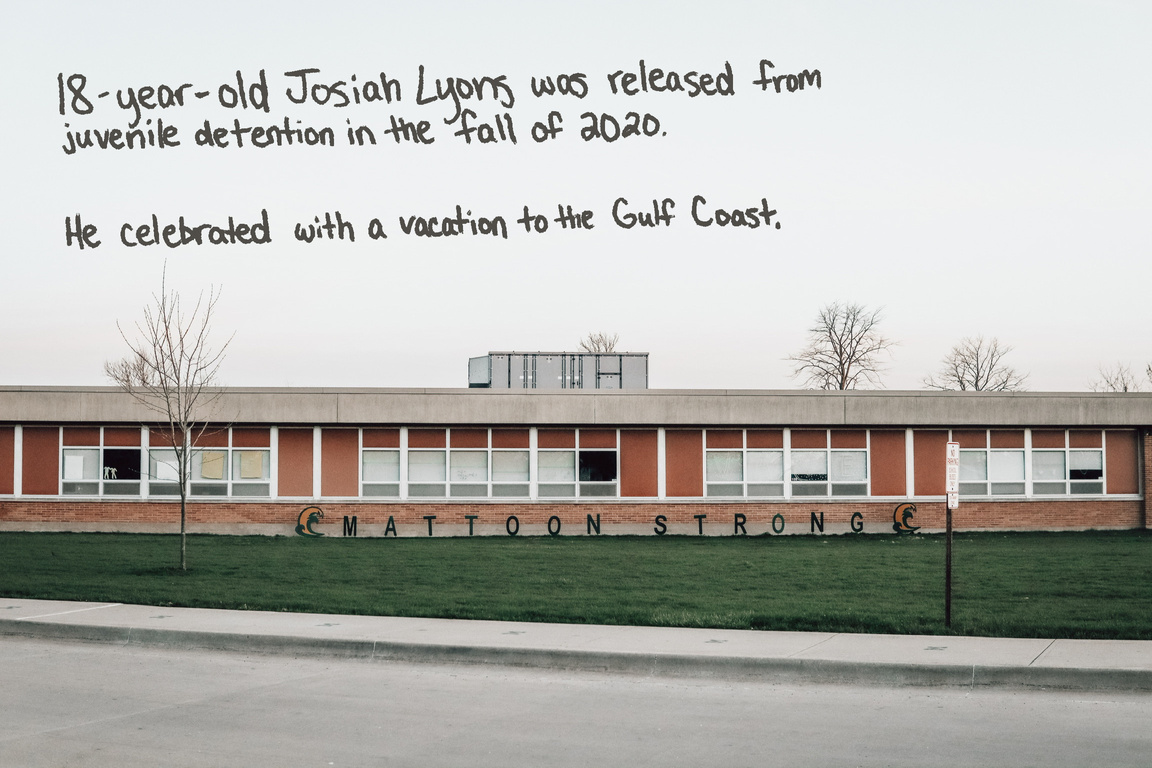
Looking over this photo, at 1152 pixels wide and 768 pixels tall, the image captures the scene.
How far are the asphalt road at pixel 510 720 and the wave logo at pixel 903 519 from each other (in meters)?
20.3

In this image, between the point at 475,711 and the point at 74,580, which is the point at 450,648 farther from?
the point at 74,580

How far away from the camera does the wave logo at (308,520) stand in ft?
93.3

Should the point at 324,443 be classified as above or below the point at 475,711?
above

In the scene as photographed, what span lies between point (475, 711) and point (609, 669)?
2080 millimetres

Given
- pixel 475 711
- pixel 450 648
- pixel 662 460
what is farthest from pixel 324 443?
pixel 475 711

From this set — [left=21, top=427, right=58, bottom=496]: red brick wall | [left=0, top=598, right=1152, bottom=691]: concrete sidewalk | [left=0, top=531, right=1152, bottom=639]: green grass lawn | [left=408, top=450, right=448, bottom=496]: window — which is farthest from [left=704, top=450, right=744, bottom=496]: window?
[left=0, top=598, right=1152, bottom=691]: concrete sidewalk

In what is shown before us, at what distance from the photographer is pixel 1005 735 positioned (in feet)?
26.5

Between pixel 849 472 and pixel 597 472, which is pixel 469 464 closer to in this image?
pixel 597 472

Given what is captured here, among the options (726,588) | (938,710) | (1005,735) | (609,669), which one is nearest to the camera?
(1005,735)

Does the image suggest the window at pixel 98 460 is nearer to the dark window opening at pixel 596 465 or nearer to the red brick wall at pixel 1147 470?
the dark window opening at pixel 596 465

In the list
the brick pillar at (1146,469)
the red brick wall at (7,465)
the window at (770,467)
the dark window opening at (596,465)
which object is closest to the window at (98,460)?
the red brick wall at (7,465)

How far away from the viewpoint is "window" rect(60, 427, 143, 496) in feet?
94.8

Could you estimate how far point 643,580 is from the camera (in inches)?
681

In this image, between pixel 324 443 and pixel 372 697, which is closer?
pixel 372 697
